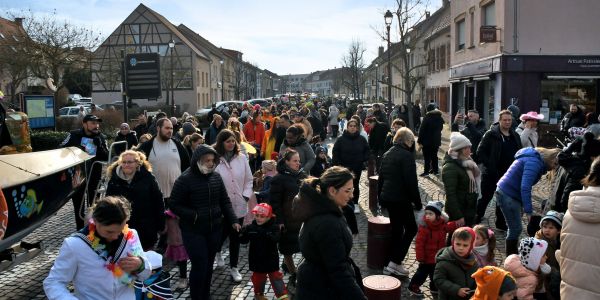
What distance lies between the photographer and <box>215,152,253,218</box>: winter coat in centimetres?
632

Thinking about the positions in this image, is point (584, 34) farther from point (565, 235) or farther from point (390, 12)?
point (565, 235)

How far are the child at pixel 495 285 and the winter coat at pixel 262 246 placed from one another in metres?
2.16

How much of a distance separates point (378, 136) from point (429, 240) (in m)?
5.89

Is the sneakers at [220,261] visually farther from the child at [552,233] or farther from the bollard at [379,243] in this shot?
the child at [552,233]

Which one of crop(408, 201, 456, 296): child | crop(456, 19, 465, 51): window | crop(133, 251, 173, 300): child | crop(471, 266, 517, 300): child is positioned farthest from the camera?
crop(456, 19, 465, 51): window

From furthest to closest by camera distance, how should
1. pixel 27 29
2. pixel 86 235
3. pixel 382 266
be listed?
pixel 27 29 < pixel 382 266 < pixel 86 235

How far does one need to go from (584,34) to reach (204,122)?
2054 centimetres

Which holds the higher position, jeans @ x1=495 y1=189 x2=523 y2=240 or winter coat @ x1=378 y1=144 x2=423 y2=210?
winter coat @ x1=378 y1=144 x2=423 y2=210

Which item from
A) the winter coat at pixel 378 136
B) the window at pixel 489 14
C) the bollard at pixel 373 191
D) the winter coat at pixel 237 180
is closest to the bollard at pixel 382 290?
the winter coat at pixel 237 180

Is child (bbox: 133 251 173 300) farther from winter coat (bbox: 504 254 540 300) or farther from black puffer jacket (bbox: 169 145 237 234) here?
winter coat (bbox: 504 254 540 300)

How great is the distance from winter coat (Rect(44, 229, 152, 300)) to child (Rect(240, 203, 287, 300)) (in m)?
2.08

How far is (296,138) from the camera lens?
7.46 m

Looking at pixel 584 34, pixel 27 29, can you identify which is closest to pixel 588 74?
pixel 584 34

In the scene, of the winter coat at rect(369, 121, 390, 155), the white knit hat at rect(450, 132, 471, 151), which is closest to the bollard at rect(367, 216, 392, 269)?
the white knit hat at rect(450, 132, 471, 151)
